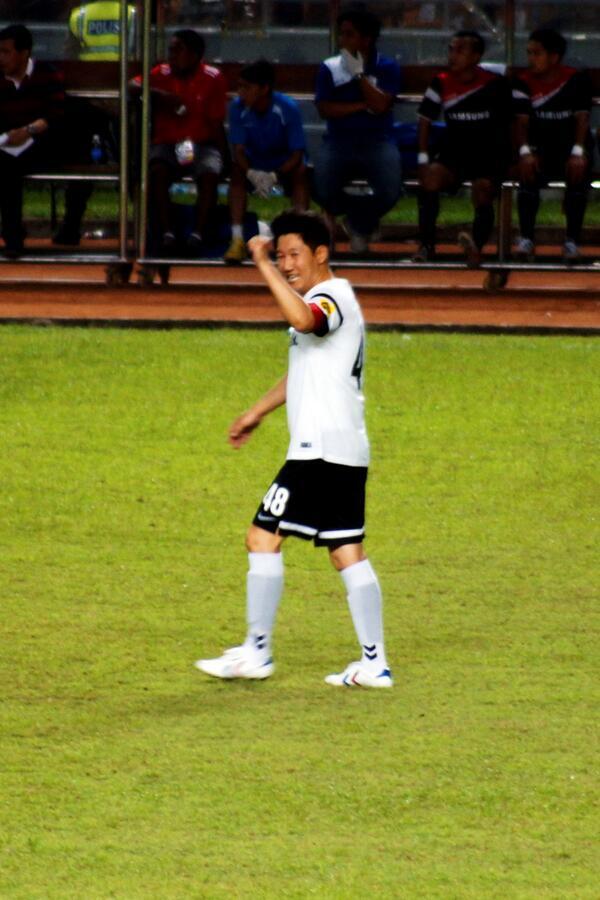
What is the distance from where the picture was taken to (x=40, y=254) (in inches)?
522

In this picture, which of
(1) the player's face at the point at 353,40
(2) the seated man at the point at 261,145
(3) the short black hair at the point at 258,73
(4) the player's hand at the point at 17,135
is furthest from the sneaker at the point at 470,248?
(4) the player's hand at the point at 17,135

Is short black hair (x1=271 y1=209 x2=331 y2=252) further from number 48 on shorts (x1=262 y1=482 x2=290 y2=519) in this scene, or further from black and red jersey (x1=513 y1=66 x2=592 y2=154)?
black and red jersey (x1=513 y1=66 x2=592 y2=154)

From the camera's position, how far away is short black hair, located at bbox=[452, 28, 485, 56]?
1277 centimetres

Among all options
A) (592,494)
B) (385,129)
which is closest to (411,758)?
(592,494)

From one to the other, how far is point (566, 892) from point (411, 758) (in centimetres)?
91

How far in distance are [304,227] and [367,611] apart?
1.17m

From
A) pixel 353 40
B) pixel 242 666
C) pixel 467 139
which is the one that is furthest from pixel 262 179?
pixel 242 666

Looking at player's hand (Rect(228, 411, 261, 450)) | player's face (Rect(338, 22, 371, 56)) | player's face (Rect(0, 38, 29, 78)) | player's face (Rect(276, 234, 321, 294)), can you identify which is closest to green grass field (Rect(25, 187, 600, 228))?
player's face (Rect(0, 38, 29, 78))

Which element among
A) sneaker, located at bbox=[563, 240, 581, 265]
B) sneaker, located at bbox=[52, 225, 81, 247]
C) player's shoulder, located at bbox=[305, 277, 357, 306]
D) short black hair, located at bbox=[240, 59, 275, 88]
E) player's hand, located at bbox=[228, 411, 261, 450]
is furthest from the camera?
sneaker, located at bbox=[52, 225, 81, 247]

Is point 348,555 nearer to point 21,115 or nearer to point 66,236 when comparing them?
point 21,115

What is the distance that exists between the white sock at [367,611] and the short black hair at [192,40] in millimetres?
8157

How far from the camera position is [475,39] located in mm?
12844

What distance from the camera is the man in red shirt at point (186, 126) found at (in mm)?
12812

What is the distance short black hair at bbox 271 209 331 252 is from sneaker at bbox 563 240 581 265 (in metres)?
8.12
